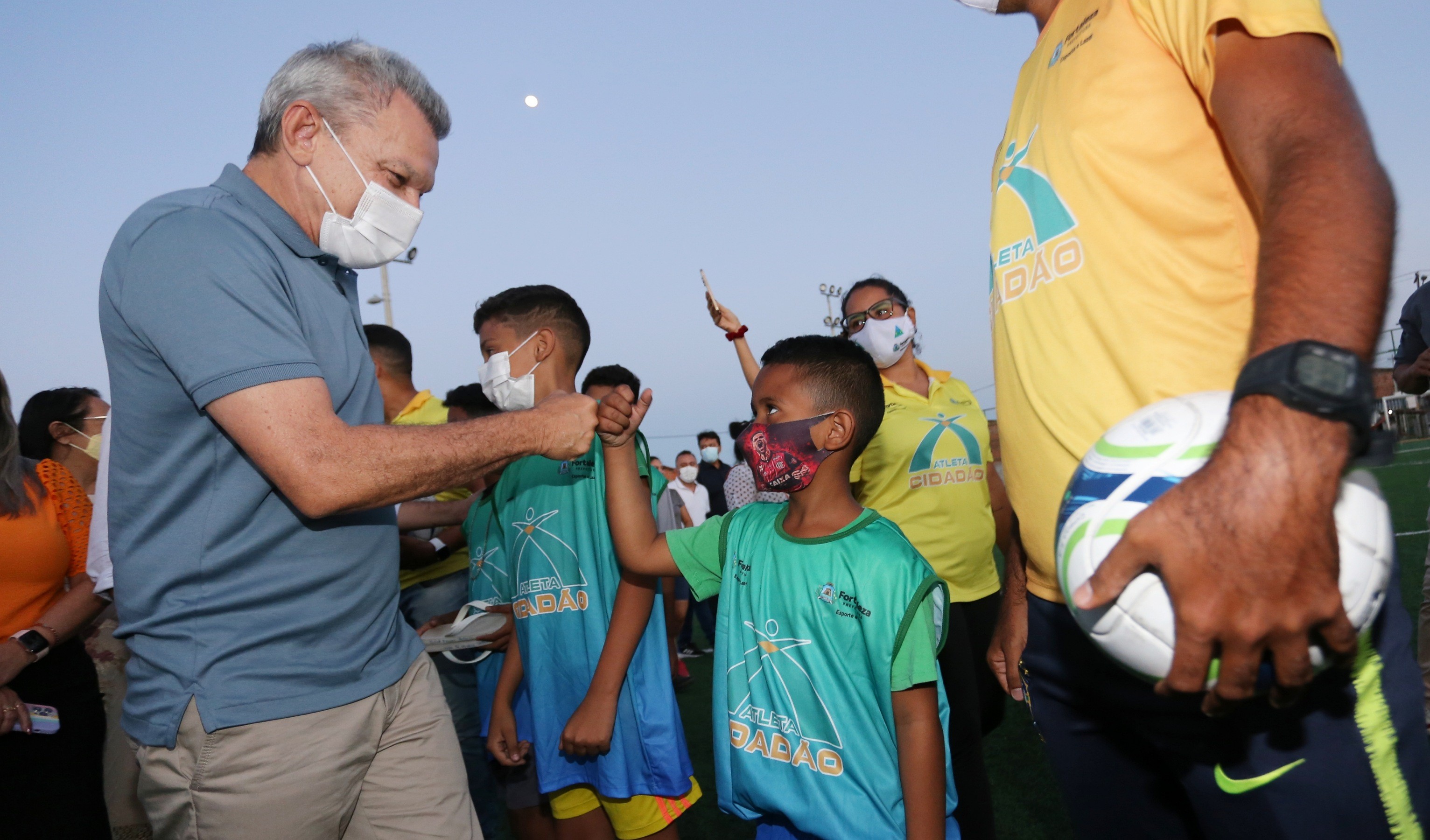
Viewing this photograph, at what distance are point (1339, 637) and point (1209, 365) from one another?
51 cm

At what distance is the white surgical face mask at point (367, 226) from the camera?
7.30 feet

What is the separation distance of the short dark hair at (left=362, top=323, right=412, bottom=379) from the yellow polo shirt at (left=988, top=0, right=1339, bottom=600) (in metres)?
4.47

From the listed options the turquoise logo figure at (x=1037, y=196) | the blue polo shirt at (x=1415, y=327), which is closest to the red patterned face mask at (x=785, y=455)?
the turquoise logo figure at (x=1037, y=196)

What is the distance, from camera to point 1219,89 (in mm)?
1145

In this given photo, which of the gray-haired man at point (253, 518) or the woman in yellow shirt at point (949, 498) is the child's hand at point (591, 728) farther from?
the woman in yellow shirt at point (949, 498)

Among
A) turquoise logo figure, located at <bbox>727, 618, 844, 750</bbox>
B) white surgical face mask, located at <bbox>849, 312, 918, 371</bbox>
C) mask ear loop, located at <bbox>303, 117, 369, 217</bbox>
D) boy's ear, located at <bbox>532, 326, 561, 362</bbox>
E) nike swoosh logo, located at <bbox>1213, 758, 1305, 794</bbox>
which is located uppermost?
mask ear loop, located at <bbox>303, 117, 369, 217</bbox>

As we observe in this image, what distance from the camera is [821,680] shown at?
2.22 metres

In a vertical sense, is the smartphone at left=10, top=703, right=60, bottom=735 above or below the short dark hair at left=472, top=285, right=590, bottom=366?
below

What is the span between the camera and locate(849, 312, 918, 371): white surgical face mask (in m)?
4.61

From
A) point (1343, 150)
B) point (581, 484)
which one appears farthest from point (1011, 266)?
point (581, 484)

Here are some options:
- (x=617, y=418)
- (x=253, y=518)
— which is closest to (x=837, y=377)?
(x=617, y=418)

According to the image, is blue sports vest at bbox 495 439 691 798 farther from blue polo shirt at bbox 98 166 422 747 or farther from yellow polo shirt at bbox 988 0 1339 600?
yellow polo shirt at bbox 988 0 1339 600

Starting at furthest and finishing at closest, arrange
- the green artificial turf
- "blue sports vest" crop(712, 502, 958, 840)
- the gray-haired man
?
the green artificial turf < "blue sports vest" crop(712, 502, 958, 840) < the gray-haired man

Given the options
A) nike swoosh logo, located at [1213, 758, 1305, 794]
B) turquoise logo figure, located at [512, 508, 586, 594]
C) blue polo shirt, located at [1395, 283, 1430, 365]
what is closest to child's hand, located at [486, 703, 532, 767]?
turquoise logo figure, located at [512, 508, 586, 594]
